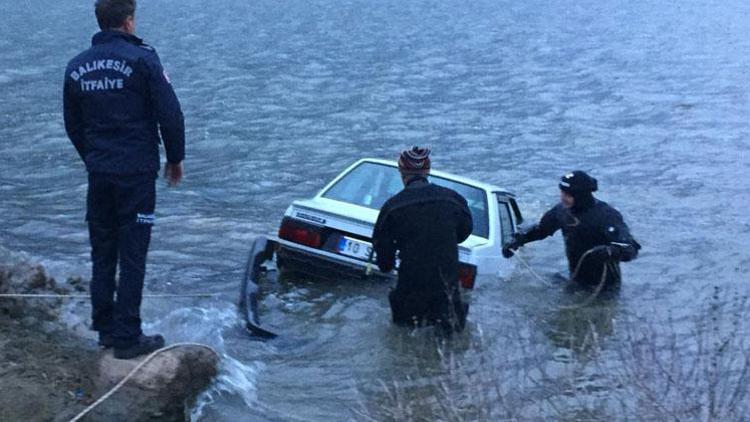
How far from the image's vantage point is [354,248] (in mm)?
9547

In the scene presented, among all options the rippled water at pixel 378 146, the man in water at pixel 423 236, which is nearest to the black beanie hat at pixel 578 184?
the rippled water at pixel 378 146

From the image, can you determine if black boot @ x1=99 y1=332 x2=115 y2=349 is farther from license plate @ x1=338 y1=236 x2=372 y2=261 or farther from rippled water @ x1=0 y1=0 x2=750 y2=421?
license plate @ x1=338 y1=236 x2=372 y2=261

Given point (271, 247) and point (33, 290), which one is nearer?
point (33, 290)

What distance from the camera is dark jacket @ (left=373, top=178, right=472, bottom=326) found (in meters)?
7.65

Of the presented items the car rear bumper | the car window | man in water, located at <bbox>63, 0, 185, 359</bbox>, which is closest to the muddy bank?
man in water, located at <bbox>63, 0, 185, 359</bbox>

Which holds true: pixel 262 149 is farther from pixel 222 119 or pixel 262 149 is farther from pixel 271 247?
pixel 271 247

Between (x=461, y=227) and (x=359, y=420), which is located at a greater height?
(x=461, y=227)

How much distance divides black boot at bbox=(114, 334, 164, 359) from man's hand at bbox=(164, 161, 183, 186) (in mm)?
903

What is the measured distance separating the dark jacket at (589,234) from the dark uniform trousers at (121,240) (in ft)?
13.6

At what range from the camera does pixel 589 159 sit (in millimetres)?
20125

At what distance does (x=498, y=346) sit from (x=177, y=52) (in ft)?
79.1

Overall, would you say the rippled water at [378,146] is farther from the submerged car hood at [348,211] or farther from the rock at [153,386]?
the submerged car hood at [348,211]

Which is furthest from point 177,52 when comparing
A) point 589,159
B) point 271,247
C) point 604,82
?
point 271,247

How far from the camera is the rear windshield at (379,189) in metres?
10.1
